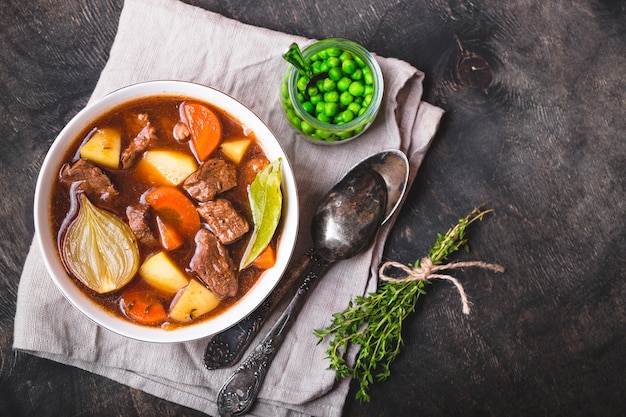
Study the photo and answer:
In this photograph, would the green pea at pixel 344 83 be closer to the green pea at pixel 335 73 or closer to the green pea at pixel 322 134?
the green pea at pixel 335 73

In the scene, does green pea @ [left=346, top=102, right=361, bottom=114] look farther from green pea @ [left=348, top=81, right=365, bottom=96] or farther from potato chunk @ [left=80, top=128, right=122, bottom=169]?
potato chunk @ [left=80, top=128, right=122, bottom=169]

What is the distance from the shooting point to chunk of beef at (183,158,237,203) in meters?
2.59

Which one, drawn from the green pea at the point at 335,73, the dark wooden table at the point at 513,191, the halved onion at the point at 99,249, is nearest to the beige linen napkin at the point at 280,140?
the dark wooden table at the point at 513,191

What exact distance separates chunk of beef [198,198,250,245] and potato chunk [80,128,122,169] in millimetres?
481

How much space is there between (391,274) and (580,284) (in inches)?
43.5

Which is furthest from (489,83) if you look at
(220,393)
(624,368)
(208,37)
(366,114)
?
(220,393)

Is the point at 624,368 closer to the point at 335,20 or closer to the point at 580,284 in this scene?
the point at 580,284

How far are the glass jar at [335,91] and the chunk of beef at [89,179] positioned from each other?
3.28ft

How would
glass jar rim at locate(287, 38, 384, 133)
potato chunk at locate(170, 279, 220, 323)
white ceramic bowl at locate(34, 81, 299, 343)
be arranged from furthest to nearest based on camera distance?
glass jar rim at locate(287, 38, 384, 133), potato chunk at locate(170, 279, 220, 323), white ceramic bowl at locate(34, 81, 299, 343)

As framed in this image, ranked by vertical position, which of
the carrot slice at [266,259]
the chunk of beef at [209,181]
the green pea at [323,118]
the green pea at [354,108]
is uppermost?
the green pea at [354,108]

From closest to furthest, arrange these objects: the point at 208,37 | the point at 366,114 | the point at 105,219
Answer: the point at 105,219
the point at 366,114
the point at 208,37

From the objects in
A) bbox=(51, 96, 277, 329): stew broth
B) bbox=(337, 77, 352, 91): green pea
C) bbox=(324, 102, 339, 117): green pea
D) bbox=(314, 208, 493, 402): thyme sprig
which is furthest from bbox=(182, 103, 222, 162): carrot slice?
bbox=(314, 208, 493, 402): thyme sprig

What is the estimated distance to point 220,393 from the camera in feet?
9.50

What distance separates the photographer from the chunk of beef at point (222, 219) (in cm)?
261
